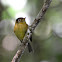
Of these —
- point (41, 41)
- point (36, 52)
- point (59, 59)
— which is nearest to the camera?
point (59, 59)

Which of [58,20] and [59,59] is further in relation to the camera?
[58,20]

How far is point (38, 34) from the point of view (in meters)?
4.96

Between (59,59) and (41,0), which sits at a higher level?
(41,0)

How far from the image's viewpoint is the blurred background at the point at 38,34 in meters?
4.59

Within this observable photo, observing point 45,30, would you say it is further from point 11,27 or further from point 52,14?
point 11,27

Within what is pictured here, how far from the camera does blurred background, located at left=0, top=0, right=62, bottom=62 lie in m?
4.59

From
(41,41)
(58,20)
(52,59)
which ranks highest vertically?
(58,20)

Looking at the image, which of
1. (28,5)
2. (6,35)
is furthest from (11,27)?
(28,5)

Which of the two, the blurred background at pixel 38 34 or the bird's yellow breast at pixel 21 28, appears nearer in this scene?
the bird's yellow breast at pixel 21 28

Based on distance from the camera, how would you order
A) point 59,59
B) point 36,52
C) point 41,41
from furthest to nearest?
point 41,41 → point 36,52 → point 59,59

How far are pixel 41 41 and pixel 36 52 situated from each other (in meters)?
0.42

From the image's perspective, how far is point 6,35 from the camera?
16.5 ft

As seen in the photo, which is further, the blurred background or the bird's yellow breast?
the blurred background

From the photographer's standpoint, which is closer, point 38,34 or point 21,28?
point 21,28
